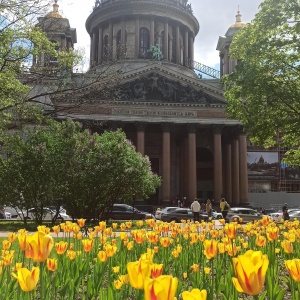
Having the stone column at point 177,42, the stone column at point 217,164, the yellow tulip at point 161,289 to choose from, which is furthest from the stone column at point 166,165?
the yellow tulip at point 161,289

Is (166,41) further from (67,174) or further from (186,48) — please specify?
(67,174)

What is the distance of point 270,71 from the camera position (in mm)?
21266

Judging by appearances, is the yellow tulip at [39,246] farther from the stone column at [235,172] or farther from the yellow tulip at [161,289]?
the stone column at [235,172]

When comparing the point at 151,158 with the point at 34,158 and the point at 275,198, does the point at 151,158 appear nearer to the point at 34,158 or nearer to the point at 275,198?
the point at 275,198

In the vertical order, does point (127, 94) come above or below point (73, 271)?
above

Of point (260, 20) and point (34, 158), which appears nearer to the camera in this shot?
point (260, 20)

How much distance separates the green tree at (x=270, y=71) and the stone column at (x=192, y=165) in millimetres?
27581

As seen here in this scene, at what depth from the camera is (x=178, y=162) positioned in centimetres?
5922

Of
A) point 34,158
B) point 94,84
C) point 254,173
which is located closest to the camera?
point 94,84

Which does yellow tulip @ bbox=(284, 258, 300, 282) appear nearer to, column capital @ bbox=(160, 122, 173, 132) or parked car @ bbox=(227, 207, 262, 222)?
parked car @ bbox=(227, 207, 262, 222)

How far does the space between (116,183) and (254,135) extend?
781 centimetres

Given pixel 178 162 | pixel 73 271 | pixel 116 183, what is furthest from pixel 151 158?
pixel 73 271

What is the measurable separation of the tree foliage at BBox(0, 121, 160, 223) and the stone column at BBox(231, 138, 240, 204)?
30.3m

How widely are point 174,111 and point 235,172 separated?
10.9m
